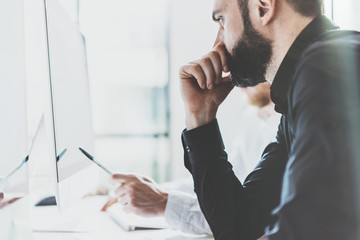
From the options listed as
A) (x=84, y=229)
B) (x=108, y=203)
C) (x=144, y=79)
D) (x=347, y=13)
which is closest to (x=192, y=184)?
(x=108, y=203)

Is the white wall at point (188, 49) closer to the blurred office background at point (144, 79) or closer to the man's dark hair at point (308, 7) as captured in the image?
the blurred office background at point (144, 79)

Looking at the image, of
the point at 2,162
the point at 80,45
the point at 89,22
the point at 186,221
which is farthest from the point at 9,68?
the point at 89,22

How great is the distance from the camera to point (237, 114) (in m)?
2.87

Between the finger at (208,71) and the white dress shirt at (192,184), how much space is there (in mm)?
336

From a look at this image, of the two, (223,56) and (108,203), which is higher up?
(223,56)

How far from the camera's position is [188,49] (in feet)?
9.37

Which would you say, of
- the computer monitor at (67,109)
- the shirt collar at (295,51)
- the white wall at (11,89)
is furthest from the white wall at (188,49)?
the white wall at (11,89)

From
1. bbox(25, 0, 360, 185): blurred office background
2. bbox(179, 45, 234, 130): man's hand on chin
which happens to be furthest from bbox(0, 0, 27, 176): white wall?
bbox(25, 0, 360, 185): blurred office background

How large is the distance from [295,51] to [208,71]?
26 centimetres

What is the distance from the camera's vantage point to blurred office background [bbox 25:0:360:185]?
284 cm

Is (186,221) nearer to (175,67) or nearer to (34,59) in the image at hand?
(34,59)

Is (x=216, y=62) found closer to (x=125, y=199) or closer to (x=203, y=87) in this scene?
(x=203, y=87)

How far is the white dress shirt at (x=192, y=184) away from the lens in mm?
957

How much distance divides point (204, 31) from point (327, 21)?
2199mm
